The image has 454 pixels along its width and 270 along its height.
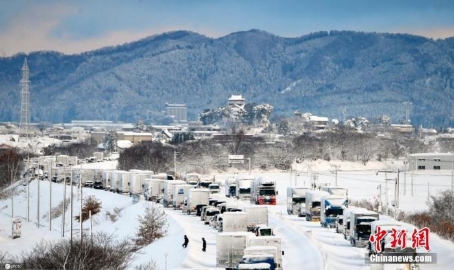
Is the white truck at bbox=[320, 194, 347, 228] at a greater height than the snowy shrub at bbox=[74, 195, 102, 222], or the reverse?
the white truck at bbox=[320, 194, 347, 228]

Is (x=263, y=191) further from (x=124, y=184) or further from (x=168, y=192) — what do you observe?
(x=124, y=184)

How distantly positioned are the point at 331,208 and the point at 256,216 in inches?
189

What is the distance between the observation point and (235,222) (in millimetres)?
40625

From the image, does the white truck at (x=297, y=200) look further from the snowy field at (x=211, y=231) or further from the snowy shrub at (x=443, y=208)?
the snowy shrub at (x=443, y=208)

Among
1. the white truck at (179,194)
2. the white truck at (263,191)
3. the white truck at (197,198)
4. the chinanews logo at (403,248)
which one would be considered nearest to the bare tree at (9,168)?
the white truck at (179,194)

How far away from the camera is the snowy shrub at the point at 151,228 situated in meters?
46.7

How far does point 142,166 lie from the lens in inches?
4203

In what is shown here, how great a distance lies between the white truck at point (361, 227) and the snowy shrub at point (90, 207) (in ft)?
102

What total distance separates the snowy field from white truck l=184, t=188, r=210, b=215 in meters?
1.01

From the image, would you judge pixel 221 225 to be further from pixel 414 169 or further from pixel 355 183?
pixel 414 169

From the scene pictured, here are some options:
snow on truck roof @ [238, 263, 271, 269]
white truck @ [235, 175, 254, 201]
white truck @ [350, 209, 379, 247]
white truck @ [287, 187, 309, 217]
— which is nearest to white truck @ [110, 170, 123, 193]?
white truck @ [235, 175, 254, 201]

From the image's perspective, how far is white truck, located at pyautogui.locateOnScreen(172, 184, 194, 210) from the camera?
5806 centimetres

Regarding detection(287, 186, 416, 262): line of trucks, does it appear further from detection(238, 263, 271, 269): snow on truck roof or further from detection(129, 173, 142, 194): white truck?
detection(129, 173, 142, 194): white truck

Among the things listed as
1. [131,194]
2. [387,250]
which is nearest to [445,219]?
[387,250]
